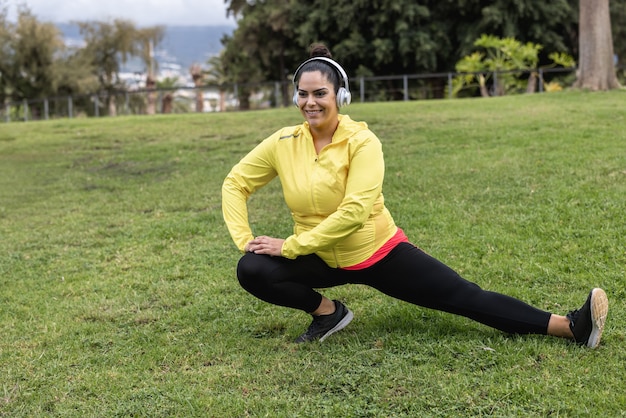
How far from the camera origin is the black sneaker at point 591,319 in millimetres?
3676

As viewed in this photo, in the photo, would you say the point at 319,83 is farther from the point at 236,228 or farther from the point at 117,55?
the point at 117,55

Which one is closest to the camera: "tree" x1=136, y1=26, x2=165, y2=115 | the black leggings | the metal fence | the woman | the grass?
the grass

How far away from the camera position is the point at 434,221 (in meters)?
6.80

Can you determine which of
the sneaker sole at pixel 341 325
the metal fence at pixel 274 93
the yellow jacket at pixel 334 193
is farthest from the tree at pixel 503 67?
the yellow jacket at pixel 334 193

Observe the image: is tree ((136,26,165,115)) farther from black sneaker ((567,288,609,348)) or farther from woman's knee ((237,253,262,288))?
black sneaker ((567,288,609,348))

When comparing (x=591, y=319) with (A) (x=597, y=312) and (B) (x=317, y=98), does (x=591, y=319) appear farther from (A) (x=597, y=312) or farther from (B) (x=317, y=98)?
(B) (x=317, y=98)

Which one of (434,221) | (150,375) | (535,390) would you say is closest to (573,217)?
(434,221)

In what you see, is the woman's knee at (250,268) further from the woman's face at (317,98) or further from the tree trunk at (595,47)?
the tree trunk at (595,47)

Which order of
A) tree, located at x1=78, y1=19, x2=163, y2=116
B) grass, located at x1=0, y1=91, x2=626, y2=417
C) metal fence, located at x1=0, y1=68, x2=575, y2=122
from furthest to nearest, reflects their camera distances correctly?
tree, located at x1=78, y1=19, x2=163, y2=116 → metal fence, located at x1=0, y1=68, x2=575, y2=122 → grass, located at x1=0, y1=91, x2=626, y2=417

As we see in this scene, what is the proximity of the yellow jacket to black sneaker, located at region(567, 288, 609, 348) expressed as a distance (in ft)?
3.88

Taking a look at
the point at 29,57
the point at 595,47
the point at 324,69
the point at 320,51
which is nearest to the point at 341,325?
the point at 324,69

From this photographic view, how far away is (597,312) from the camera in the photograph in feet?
12.1

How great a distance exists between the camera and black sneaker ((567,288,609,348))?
12.1ft

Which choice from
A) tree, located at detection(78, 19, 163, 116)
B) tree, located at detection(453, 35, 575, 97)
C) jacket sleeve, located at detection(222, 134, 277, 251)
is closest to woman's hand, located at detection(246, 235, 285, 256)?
jacket sleeve, located at detection(222, 134, 277, 251)
